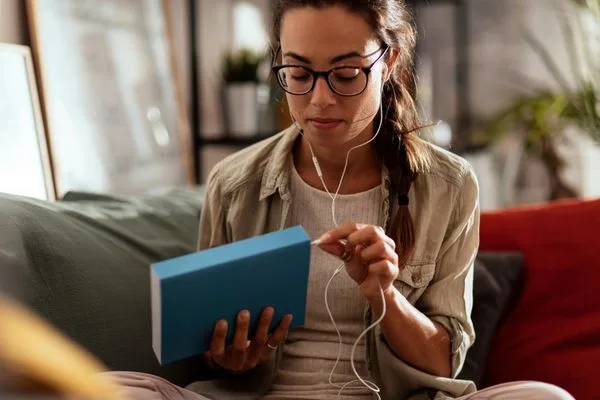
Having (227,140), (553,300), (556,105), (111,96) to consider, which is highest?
(111,96)

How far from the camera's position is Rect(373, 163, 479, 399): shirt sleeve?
1.26 meters

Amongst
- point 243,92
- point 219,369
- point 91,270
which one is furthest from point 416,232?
point 243,92

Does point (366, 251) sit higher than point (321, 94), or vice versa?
point (321, 94)

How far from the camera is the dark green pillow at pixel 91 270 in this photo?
3.98ft

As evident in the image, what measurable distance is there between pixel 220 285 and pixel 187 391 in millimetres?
237

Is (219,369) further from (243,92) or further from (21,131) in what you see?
(243,92)

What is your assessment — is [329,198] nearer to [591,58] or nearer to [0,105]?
[0,105]

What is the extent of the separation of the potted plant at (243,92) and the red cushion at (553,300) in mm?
1397

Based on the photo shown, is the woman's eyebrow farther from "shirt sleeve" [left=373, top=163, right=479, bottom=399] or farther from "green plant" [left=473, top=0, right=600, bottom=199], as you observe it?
"green plant" [left=473, top=0, right=600, bottom=199]

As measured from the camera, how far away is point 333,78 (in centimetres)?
120

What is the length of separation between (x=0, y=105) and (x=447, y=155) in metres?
0.90

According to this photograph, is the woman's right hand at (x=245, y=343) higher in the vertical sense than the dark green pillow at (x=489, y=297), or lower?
higher

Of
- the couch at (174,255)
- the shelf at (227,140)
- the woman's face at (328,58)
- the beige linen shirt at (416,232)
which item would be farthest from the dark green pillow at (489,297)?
the shelf at (227,140)

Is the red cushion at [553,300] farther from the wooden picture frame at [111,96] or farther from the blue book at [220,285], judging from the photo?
the wooden picture frame at [111,96]
